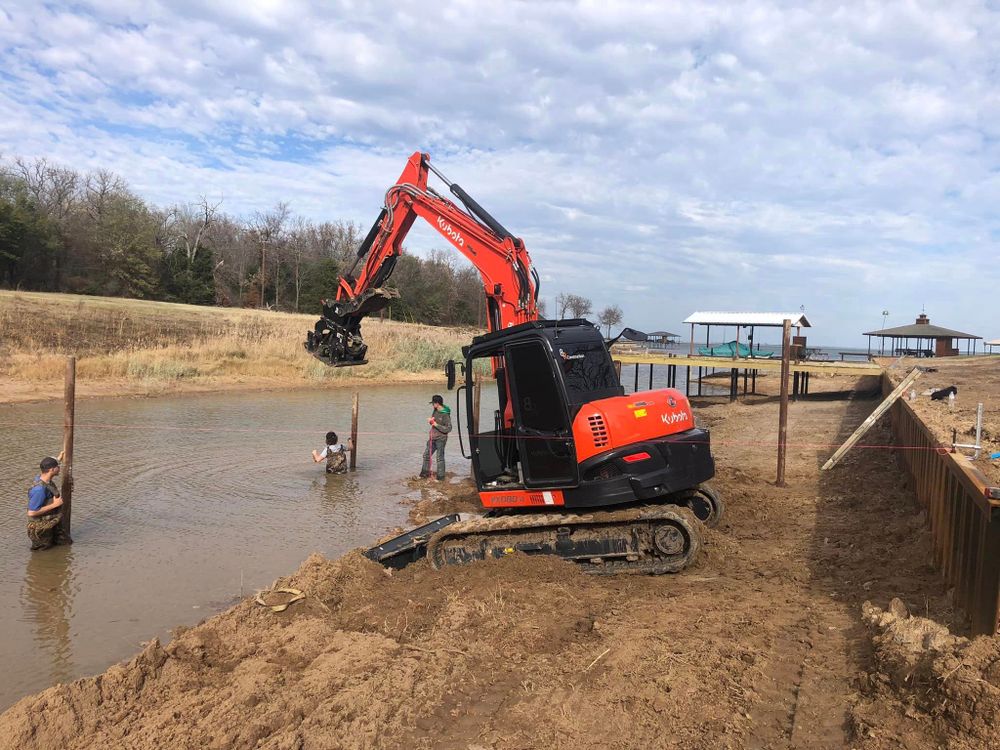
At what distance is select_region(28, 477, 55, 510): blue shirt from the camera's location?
27.0ft

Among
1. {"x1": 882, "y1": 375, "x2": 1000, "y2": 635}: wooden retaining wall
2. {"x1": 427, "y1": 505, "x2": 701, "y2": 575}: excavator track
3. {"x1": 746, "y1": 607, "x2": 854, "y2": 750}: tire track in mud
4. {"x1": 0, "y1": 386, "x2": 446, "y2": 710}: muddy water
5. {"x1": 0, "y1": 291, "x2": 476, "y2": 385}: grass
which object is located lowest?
{"x1": 0, "y1": 386, "x2": 446, "y2": 710}: muddy water

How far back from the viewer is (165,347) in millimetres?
30375

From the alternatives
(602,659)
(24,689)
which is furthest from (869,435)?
(24,689)

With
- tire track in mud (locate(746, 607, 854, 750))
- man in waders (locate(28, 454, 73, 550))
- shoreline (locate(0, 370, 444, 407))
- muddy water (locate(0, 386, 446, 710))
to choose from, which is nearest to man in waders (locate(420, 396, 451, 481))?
muddy water (locate(0, 386, 446, 710))

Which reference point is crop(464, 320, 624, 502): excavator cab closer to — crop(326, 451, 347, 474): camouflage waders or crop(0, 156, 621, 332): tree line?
crop(326, 451, 347, 474): camouflage waders

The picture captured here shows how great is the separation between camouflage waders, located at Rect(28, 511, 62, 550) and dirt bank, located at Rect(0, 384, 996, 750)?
3849mm

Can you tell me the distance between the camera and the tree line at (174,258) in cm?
4562

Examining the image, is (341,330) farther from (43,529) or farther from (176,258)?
(176,258)

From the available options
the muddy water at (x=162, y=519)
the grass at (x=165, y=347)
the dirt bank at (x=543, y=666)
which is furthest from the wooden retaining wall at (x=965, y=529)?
the grass at (x=165, y=347)

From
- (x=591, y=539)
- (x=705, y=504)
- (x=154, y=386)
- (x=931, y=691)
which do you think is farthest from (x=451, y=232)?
(x=154, y=386)

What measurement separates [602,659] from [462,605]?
57.0 inches

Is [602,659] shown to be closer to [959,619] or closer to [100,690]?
[959,619]

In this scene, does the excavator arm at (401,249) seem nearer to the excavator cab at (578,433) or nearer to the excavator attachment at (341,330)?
the excavator attachment at (341,330)

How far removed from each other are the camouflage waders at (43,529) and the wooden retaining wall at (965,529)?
30.1 feet
